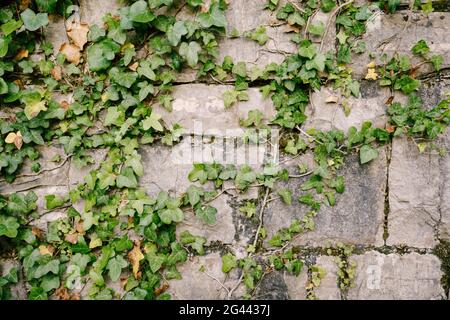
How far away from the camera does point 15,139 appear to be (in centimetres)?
199

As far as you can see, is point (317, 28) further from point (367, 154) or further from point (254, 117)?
point (367, 154)

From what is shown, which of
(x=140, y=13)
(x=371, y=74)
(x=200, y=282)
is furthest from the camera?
(x=200, y=282)

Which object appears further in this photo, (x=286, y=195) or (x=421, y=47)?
(x=286, y=195)

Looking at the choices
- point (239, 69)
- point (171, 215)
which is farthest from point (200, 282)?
point (239, 69)

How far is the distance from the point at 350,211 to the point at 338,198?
99mm

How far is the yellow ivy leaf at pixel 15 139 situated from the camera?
78.0 inches

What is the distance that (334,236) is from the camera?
2.06 metres

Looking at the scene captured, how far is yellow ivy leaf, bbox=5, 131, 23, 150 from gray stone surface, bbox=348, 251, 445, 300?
6.39ft

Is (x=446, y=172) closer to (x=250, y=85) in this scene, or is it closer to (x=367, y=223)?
(x=367, y=223)

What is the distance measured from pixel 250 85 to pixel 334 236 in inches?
38.2

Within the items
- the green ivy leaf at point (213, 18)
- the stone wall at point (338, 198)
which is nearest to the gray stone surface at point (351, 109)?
the stone wall at point (338, 198)

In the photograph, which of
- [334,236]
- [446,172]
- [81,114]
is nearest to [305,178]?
[334,236]

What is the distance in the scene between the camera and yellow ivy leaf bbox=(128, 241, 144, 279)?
201 centimetres

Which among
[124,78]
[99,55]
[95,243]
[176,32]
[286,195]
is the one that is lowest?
[95,243]
